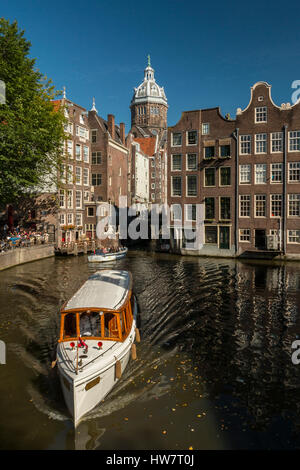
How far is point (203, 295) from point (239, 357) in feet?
31.5

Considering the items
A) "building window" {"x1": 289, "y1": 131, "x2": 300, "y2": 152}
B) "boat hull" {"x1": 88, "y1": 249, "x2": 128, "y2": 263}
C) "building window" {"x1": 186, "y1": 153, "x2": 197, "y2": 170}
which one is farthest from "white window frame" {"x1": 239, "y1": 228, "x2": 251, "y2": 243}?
"boat hull" {"x1": 88, "y1": 249, "x2": 128, "y2": 263}

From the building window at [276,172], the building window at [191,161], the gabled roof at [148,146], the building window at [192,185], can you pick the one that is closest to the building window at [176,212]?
the building window at [192,185]

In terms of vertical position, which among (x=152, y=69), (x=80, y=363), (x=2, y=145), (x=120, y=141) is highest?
(x=152, y=69)

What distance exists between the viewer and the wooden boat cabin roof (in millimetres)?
12633

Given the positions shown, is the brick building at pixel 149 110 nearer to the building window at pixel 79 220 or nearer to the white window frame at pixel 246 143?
the building window at pixel 79 220

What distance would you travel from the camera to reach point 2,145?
28844mm

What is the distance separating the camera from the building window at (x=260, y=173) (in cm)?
4015

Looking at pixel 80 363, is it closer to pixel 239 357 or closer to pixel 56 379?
pixel 56 379

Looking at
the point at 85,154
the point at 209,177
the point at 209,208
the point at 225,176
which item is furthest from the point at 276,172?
the point at 85,154

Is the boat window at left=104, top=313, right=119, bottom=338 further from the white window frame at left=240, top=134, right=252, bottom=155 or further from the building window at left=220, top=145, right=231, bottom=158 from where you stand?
the white window frame at left=240, top=134, right=252, bottom=155

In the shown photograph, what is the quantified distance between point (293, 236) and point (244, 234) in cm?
563

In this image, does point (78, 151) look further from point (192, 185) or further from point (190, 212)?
point (190, 212)

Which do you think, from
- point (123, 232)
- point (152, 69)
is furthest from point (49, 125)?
point (152, 69)

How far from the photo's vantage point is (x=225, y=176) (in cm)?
4222
